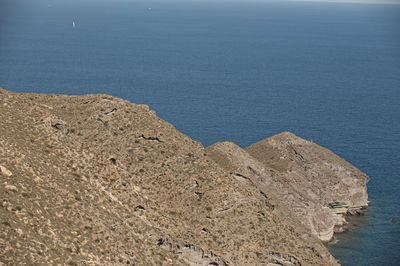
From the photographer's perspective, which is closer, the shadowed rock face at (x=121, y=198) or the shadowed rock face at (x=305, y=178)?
the shadowed rock face at (x=121, y=198)

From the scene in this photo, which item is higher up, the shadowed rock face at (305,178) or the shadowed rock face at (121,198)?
the shadowed rock face at (121,198)

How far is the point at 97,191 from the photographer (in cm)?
5556

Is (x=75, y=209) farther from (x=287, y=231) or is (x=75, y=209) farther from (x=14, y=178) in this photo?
(x=287, y=231)

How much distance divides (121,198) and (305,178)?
5428 centimetres

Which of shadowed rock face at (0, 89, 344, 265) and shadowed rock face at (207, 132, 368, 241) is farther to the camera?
shadowed rock face at (207, 132, 368, 241)

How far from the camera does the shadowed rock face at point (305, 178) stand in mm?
92375

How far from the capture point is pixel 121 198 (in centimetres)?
5775

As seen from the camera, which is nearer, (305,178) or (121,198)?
(121,198)

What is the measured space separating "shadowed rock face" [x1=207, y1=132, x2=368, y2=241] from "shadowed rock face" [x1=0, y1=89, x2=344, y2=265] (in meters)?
10.6

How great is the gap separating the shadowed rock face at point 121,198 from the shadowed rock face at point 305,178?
10639 mm

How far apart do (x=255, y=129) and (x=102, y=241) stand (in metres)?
118

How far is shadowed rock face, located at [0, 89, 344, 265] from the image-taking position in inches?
1831

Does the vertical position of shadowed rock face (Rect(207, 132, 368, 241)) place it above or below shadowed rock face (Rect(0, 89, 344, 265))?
below

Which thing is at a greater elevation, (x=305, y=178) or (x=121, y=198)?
(x=121, y=198)
